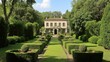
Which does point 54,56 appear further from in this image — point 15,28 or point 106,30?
point 15,28

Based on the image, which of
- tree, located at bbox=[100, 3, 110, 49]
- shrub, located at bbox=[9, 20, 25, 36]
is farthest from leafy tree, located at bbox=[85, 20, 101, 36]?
tree, located at bbox=[100, 3, 110, 49]

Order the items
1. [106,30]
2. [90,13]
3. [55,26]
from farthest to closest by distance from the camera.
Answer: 1. [55,26]
2. [90,13]
3. [106,30]

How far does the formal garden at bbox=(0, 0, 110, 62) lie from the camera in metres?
17.3

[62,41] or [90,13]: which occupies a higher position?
[90,13]

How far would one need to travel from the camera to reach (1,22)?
34.2 m

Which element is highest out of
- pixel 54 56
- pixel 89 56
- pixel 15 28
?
pixel 15 28

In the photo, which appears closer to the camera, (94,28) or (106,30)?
(106,30)

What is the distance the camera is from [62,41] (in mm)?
40250

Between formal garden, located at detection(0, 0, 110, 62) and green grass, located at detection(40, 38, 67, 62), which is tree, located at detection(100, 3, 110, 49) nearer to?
formal garden, located at detection(0, 0, 110, 62)

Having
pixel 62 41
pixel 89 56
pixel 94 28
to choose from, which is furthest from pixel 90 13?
pixel 89 56

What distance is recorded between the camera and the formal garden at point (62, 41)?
17328 mm

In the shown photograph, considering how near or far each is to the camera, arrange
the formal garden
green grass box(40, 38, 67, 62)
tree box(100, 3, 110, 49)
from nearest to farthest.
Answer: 1. the formal garden
2. green grass box(40, 38, 67, 62)
3. tree box(100, 3, 110, 49)

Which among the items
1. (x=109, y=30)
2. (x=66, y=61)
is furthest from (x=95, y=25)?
(x=66, y=61)

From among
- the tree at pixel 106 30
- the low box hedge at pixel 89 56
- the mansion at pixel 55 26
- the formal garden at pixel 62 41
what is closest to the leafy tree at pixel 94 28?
the formal garden at pixel 62 41
